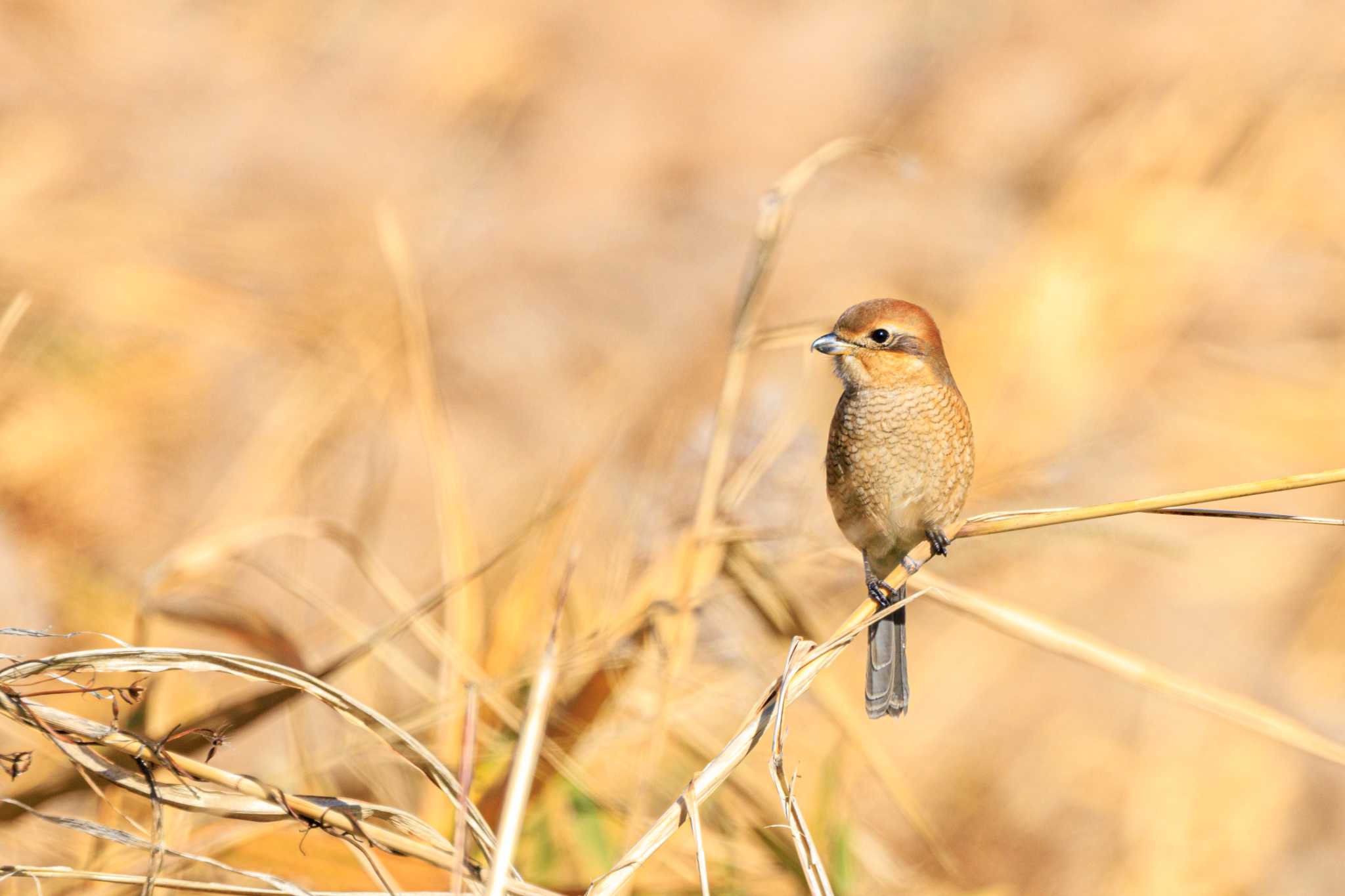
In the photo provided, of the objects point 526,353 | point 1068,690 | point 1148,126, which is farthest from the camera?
point 526,353

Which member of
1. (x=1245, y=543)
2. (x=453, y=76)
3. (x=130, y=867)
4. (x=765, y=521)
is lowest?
(x=130, y=867)

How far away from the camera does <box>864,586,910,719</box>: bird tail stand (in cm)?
122

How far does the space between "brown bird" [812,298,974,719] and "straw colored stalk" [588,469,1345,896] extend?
246 mm

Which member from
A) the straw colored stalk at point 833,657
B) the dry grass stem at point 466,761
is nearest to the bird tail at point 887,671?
the straw colored stalk at point 833,657

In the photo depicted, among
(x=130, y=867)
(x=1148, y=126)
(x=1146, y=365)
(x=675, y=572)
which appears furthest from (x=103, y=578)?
(x=1148, y=126)

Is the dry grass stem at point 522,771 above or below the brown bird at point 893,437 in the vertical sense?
below

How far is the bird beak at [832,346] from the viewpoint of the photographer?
1156 mm

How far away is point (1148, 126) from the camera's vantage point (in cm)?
329

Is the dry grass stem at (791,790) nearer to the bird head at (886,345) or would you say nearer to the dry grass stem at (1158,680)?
the dry grass stem at (1158,680)

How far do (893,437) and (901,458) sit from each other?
0.02 metres

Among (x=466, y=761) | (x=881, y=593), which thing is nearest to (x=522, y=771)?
(x=466, y=761)

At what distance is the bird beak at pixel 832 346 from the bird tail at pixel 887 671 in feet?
0.88

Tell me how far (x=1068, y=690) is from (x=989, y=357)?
2.91 feet

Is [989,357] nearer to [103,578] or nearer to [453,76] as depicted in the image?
[103,578]
